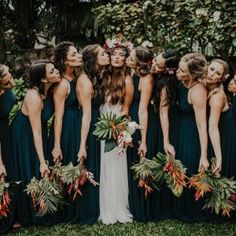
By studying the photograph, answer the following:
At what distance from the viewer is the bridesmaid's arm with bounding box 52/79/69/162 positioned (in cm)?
610

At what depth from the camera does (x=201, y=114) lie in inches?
237

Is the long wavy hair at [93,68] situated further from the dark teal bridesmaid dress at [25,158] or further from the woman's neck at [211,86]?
the woman's neck at [211,86]

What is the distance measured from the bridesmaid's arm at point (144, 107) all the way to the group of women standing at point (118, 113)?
0.04ft

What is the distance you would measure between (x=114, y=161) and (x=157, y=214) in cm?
86

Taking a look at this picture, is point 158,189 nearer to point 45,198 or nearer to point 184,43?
point 45,198

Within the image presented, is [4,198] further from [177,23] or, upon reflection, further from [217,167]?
[177,23]

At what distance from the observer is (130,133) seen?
237 inches

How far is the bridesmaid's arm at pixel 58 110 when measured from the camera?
610cm

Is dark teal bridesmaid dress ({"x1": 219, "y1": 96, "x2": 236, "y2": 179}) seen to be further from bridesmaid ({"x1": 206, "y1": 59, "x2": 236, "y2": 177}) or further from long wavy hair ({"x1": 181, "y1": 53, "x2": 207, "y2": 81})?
long wavy hair ({"x1": 181, "y1": 53, "x2": 207, "y2": 81})

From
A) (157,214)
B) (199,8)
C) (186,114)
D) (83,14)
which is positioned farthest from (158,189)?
(83,14)

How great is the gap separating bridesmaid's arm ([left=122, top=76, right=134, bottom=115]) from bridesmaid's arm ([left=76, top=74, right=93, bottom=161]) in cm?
43

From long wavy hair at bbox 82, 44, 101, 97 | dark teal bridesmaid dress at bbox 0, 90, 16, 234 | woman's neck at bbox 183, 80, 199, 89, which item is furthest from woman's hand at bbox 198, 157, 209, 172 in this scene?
dark teal bridesmaid dress at bbox 0, 90, 16, 234

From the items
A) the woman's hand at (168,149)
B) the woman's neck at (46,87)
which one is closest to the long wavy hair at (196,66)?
the woman's hand at (168,149)

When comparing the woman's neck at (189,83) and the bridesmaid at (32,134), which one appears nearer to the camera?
the bridesmaid at (32,134)
